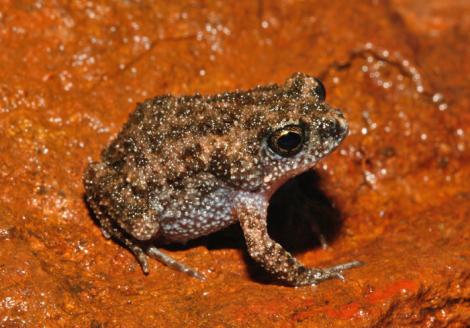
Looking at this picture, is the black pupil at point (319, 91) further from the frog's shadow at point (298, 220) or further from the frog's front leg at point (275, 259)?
the frog's shadow at point (298, 220)

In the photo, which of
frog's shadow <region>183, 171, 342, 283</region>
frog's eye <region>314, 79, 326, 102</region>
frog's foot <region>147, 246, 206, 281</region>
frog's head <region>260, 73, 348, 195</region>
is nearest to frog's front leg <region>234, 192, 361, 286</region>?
frog's head <region>260, 73, 348, 195</region>

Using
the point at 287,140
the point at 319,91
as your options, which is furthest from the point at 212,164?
the point at 319,91

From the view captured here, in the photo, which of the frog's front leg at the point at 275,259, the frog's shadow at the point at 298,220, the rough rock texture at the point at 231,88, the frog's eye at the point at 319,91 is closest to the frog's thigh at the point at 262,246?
the frog's front leg at the point at 275,259

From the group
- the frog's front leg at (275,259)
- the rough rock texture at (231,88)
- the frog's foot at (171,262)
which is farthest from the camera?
the frog's foot at (171,262)

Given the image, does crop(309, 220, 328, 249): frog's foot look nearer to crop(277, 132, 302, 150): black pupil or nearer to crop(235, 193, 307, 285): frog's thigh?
crop(235, 193, 307, 285): frog's thigh

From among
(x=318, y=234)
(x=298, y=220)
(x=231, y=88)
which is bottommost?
(x=318, y=234)

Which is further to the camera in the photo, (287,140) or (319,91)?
(319,91)

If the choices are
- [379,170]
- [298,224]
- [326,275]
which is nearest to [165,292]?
[326,275]

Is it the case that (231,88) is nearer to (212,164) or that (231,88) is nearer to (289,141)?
(212,164)
